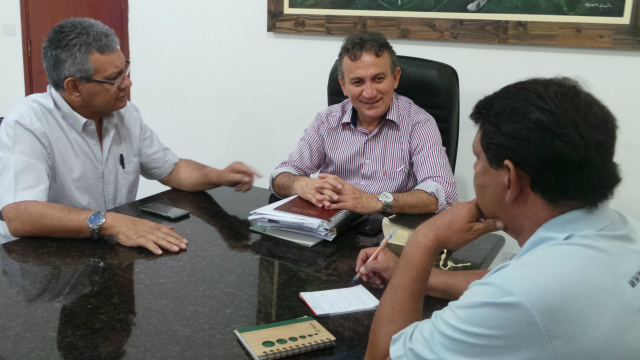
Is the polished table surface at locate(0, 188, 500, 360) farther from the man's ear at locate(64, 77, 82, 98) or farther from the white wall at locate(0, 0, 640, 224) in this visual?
the white wall at locate(0, 0, 640, 224)

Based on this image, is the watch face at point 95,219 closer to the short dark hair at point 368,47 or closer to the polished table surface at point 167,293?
the polished table surface at point 167,293

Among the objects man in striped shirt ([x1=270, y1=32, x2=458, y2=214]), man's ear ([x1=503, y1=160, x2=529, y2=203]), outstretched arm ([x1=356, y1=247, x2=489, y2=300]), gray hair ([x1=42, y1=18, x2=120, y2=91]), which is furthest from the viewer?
man in striped shirt ([x1=270, y1=32, x2=458, y2=214])

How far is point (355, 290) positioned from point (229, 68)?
2.32 meters

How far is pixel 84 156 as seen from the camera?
1.79 metres

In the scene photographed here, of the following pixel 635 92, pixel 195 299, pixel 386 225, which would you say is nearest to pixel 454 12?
pixel 635 92

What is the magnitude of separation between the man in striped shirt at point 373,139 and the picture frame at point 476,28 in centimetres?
56

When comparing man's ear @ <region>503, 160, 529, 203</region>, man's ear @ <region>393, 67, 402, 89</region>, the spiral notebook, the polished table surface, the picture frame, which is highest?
the picture frame

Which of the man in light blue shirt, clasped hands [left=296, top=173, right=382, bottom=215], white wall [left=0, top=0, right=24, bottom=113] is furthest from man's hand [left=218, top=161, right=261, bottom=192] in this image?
white wall [left=0, top=0, right=24, bottom=113]

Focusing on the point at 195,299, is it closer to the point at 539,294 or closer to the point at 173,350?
the point at 173,350

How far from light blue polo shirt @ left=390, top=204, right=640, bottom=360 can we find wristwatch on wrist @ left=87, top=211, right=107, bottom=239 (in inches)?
37.9

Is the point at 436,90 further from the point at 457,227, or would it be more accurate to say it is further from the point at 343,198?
the point at 457,227

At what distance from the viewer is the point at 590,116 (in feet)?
2.49

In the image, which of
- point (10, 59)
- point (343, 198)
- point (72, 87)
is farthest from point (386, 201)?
point (10, 59)

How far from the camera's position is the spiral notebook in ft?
3.02
